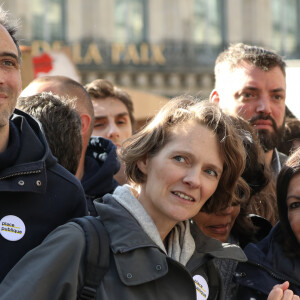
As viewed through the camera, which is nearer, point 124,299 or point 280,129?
point 124,299

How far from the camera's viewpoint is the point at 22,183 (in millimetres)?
2826

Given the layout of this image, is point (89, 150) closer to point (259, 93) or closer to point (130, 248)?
point (259, 93)

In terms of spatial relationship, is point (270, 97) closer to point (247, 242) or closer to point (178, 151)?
point (247, 242)

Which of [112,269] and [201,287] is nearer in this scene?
[112,269]

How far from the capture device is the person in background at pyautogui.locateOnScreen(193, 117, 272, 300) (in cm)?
338

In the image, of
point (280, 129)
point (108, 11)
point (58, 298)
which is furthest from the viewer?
point (108, 11)

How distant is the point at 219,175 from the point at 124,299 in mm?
638

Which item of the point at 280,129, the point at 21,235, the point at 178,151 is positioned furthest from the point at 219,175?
the point at 280,129

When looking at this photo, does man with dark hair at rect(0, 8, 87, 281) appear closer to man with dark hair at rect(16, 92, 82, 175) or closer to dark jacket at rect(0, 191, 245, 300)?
dark jacket at rect(0, 191, 245, 300)

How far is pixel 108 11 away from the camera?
23.2 metres

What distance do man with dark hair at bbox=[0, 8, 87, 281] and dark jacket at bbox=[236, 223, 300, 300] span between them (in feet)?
2.19

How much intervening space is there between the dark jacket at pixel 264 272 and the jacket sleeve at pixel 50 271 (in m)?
0.79

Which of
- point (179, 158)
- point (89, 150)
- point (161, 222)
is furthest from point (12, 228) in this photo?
point (89, 150)

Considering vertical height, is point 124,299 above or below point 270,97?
below
